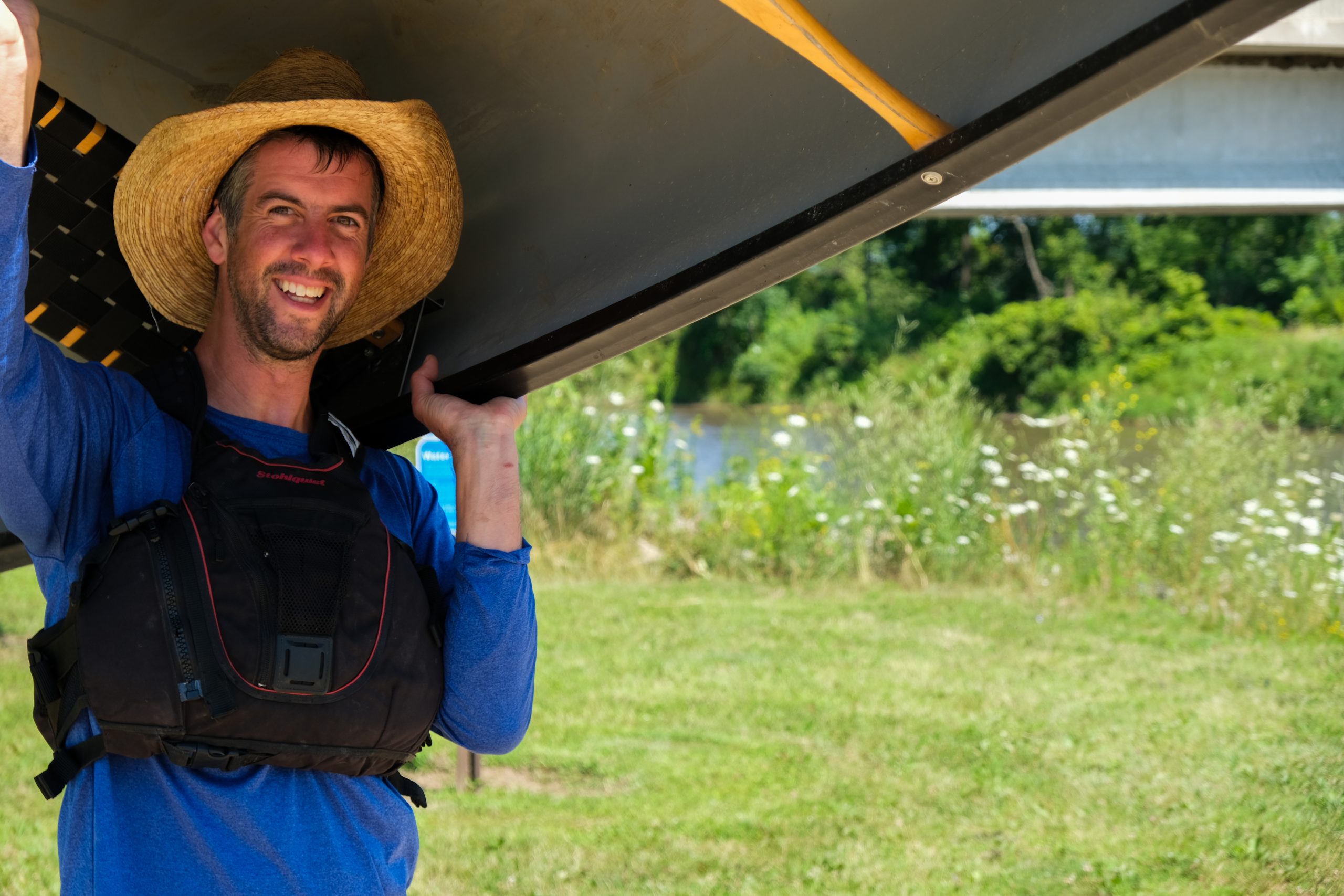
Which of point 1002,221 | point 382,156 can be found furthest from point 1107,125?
point 1002,221

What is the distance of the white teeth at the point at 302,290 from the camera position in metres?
1.95

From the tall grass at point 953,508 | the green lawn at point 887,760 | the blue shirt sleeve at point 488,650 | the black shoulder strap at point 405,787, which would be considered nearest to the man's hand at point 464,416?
the blue shirt sleeve at point 488,650

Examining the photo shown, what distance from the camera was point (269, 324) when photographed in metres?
1.93

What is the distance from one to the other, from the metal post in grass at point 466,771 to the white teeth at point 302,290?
3540 mm

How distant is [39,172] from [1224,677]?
6277mm

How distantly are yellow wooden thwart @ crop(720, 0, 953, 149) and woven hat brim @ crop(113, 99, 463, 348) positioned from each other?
0.62 metres

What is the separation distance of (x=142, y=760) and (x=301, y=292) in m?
0.71

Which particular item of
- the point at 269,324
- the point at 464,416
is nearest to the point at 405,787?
the point at 464,416

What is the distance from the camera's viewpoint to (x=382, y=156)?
2.14 meters

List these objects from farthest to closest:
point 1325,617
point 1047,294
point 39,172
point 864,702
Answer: point 1047,294
point 1325,617
point 864,702
point 39,172

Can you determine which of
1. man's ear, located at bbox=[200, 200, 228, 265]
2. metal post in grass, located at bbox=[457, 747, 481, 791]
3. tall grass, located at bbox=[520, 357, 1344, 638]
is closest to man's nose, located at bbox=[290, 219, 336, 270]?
man's ear, located at bbox=[200, 200, 228, 265]

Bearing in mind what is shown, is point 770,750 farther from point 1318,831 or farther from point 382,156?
point 382,156

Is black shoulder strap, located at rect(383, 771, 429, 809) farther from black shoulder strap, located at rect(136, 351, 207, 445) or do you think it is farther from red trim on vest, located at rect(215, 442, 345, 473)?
black shoulder strap, located at rect(136, 351, 207, 445)

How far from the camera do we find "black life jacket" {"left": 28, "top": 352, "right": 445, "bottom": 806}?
1633mm
